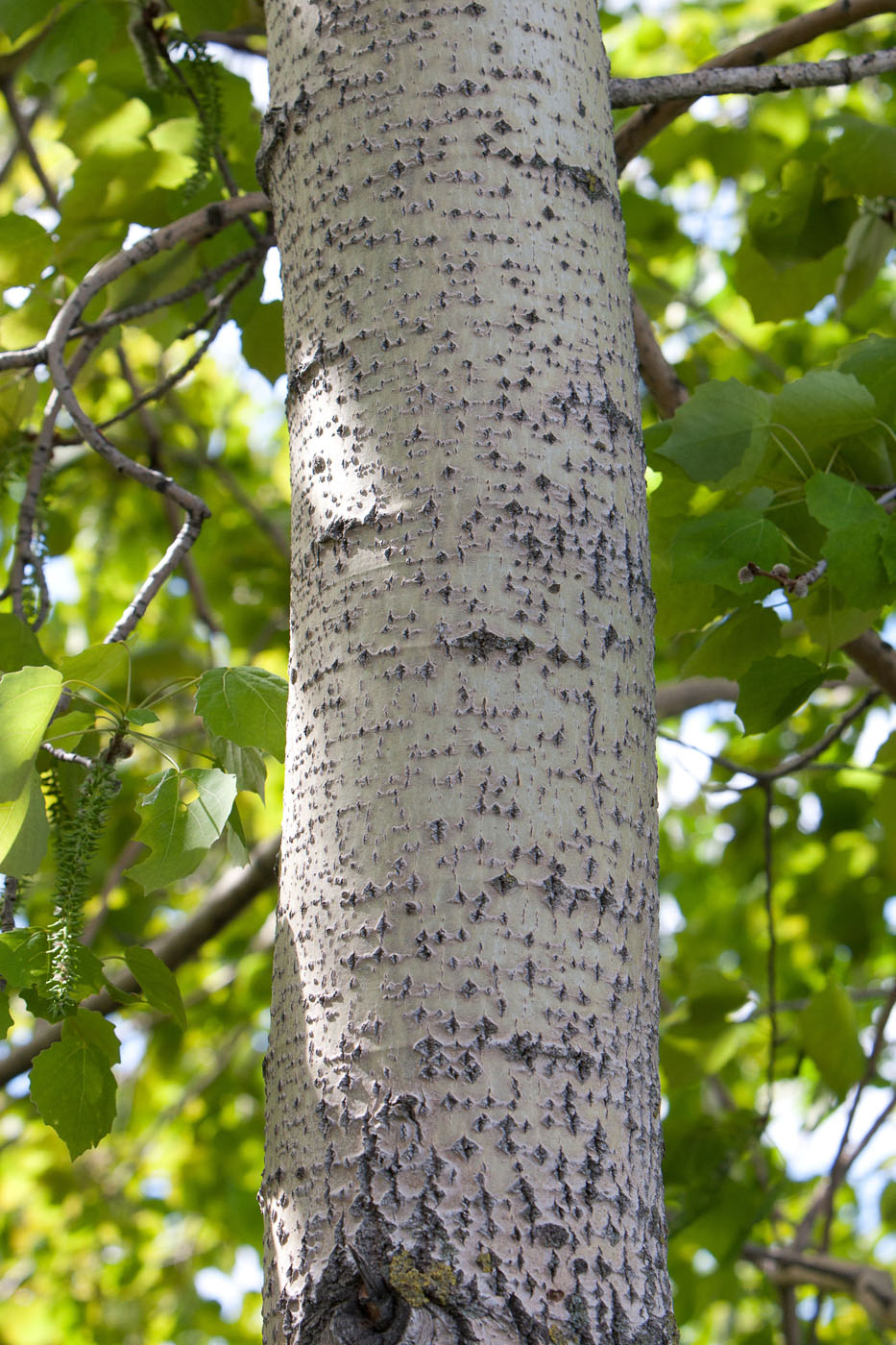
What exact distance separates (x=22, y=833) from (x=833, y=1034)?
128 centimetres

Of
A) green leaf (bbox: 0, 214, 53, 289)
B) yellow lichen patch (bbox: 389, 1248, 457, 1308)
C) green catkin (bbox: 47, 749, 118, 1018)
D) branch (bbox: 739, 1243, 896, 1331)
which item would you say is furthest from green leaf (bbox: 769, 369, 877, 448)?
branch (bbox: 739, 1243, 896, 1331)

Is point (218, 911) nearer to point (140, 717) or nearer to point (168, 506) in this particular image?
point (168, 506)

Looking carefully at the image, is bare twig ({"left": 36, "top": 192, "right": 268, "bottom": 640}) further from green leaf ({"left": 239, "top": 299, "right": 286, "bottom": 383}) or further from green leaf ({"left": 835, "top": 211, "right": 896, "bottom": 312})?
green leaf ({"left": 835, "top": 211, "right": 896, "bottom": 312})

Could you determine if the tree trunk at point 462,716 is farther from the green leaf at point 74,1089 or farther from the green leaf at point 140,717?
the green leaf at point 74,1089

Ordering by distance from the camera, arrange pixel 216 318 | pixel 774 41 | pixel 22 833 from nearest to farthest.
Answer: pixel 22 833, pixel 774 41, pixel 216 318

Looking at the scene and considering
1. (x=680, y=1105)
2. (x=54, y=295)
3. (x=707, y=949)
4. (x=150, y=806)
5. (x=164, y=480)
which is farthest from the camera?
(x=707, y=949)

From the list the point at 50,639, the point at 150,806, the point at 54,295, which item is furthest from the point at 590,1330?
the point at 50,639

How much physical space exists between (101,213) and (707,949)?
293 centimetres

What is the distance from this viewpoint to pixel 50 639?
3.58m

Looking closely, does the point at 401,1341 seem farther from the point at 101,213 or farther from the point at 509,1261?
the point at 101,213

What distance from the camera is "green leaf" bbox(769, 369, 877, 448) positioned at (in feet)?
3.18

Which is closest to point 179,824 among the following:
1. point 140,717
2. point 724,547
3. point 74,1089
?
point 140,717

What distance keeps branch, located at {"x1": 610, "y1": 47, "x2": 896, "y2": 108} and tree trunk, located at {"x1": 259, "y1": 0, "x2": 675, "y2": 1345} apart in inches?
9.1

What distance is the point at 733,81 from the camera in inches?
41.3
